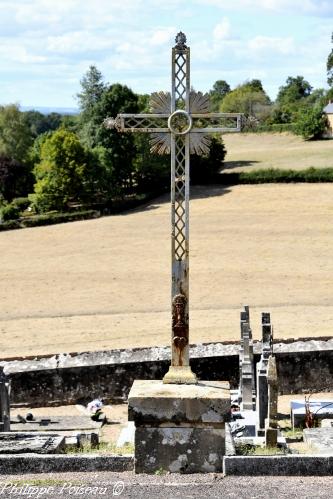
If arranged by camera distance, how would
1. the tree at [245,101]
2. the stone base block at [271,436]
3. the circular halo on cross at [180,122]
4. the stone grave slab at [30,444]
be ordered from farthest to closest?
1. the tree at [245,101]
2. the stone base block at [271,436]
3. the stone grave slab at [30,444]
4. the circular halo on cross at [180,122]

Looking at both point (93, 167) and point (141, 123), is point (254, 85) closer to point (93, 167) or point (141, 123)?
point (93, 167)

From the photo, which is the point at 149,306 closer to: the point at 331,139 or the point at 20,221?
the point at 20,221

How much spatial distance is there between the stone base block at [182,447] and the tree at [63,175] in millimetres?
60967

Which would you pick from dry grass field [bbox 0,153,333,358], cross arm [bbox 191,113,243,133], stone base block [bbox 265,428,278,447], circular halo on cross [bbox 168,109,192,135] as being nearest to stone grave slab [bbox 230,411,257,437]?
stone base block [bbox 265,428,278,447]

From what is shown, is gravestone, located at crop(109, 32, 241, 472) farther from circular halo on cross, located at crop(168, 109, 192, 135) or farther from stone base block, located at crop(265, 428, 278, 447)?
stone base block, located at crop(265, 428, 278, 447)

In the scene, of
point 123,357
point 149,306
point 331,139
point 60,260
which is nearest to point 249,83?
point 331,139

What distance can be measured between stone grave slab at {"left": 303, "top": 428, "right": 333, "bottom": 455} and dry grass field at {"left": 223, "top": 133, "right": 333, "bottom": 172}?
214 ft

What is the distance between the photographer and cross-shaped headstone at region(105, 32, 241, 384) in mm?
9773

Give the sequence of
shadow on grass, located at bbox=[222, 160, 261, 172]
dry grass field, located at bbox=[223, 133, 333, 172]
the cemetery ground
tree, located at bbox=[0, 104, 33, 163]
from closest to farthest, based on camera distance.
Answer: the cemetery ground < dry grass field, located at bbox=[223, 133, 333, 172] < shadow on grass, located at bbox=[222, 160, 261, 172] < tree, located at bbox=[0, 104, 33, 163]

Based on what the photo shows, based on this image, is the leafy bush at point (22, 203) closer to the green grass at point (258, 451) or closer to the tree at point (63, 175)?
the tree at point (63, 175)

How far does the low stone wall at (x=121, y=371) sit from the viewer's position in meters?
18.6

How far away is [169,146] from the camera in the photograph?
9938 mm

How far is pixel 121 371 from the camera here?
18.8m

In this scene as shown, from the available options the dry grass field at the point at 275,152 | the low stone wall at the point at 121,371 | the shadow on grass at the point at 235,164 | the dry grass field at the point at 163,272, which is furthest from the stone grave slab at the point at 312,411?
the shadow on grass at the point at 235,164
